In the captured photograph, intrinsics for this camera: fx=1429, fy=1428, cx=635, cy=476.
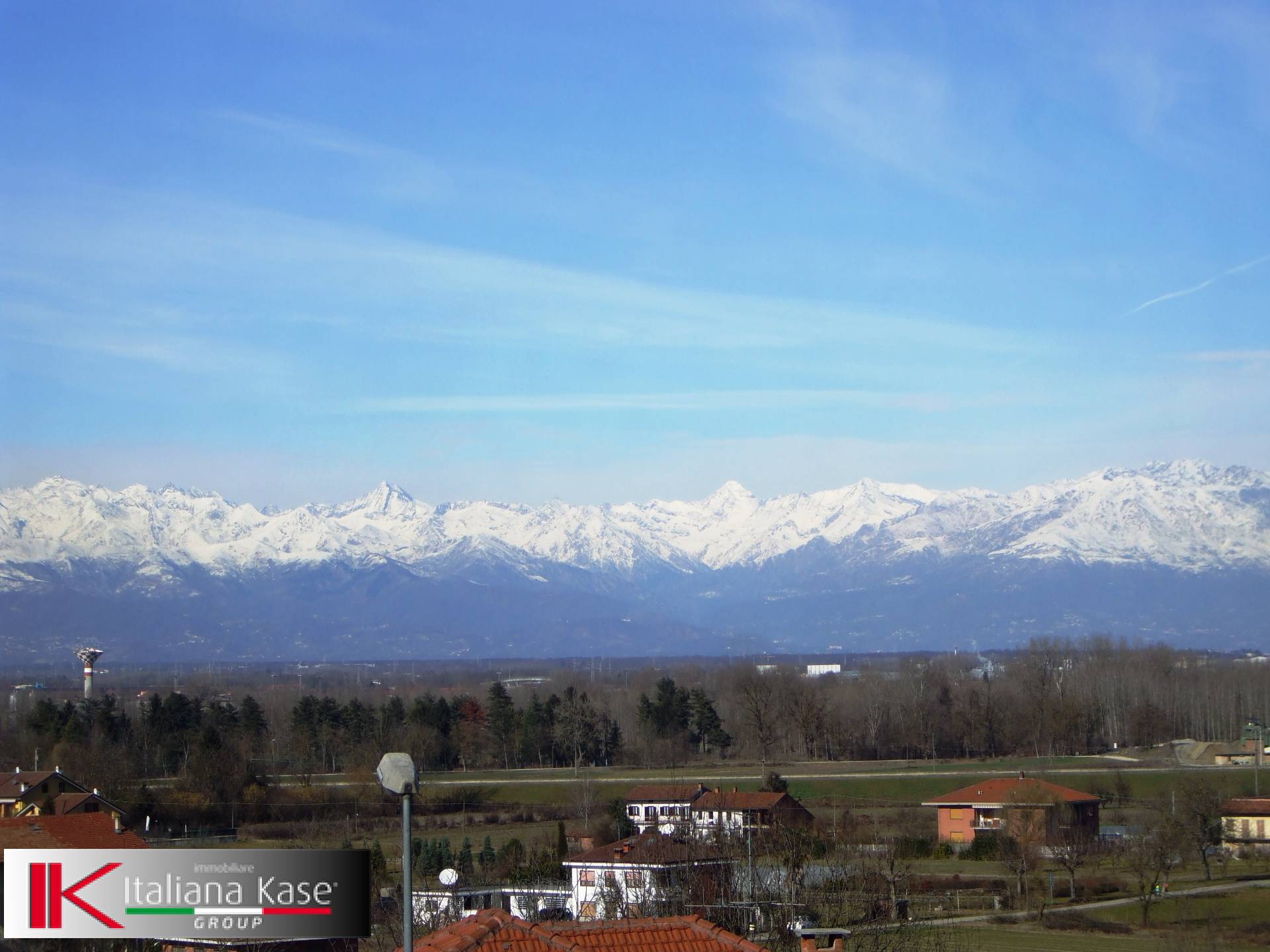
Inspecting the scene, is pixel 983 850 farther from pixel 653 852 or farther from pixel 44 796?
pixel 44 796

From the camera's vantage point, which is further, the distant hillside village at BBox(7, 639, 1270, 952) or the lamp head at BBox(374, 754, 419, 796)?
the distant hillside village at BBox(7, 639, 1270, 952)

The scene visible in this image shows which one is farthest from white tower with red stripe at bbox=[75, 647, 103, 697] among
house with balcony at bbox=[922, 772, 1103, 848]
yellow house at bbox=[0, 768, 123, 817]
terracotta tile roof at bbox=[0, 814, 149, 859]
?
terracotta tile roof at bbox=[0, 814, 149, 859]

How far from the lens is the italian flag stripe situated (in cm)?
1042

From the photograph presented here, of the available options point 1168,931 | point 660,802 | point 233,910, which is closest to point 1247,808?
point 1168,931

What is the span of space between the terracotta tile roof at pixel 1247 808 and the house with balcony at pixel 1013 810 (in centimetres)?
→ 475

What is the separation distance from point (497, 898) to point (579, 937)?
58.9ft

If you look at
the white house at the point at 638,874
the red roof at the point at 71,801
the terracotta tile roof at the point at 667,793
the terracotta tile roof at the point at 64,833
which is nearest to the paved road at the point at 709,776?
the terracotta tile roof at the point at 667,793

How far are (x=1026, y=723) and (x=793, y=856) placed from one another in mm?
72950

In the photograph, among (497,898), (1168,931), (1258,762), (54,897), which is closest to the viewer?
(54,897)

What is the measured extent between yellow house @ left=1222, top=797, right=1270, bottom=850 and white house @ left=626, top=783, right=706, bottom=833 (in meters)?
19.4

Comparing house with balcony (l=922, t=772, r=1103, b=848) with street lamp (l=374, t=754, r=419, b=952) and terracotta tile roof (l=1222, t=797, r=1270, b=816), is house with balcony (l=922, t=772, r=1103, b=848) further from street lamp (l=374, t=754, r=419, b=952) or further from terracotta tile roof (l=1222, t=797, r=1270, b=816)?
street lamp (l=374, t=754, r=419, b=952)

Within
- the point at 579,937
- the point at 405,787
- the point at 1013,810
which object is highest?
the point at 405,787

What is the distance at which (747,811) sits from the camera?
46875 mm

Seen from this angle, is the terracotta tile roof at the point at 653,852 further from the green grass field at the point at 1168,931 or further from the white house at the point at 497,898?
the green grass field at the point at 1168,931
